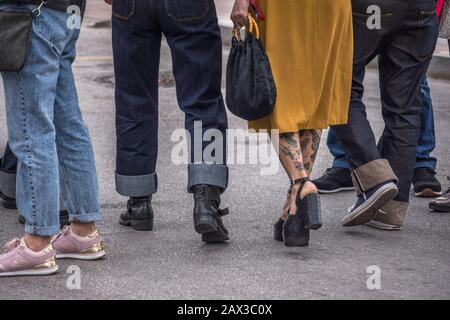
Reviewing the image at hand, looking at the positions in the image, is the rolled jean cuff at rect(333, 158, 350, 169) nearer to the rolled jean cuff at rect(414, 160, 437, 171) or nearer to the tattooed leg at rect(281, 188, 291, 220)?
A: the rolled jean cuff at rect(414, 160, 437, 171)

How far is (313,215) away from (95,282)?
102 cm

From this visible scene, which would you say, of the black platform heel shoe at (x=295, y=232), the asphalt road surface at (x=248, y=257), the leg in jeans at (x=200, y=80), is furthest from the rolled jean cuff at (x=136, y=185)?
the black platform heel shoe at (x=295, y=232)

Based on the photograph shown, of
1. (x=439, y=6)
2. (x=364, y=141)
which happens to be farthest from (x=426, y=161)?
(x=364, y=141)

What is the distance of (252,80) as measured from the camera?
→ 193 inches

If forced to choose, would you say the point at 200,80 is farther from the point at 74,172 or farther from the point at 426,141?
the point at 426,141

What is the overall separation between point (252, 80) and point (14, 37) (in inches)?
41.6

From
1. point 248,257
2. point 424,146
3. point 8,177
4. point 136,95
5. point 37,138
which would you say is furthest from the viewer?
point 424,146

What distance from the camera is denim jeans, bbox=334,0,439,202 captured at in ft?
17.5

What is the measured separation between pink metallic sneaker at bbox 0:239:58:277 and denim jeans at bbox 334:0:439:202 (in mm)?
1596

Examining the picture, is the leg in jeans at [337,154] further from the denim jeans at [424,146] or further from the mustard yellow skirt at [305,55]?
the mustard yellow skirt at [305,55]

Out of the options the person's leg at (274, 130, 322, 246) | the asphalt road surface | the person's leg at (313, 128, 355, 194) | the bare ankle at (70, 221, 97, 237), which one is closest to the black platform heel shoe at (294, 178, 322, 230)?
the person's leg at (274, 130, 322, 246)

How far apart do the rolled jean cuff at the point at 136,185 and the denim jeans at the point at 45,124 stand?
0.59m

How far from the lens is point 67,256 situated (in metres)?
4.93
